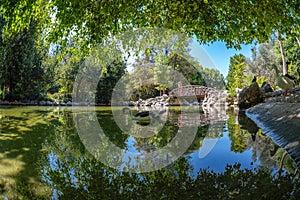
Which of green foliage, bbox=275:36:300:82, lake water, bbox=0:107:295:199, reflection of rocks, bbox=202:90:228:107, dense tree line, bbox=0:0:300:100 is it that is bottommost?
lake water, bbox=0:107:295:199

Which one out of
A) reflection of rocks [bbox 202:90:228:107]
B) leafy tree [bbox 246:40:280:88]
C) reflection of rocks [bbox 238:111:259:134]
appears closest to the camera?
reflection of rocks [bbox 238:111:259:134]

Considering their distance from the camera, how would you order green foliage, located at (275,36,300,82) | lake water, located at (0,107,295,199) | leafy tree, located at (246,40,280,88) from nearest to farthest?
lake water, located at (0,107,295,199) < green foliage, located at (275,36,300,82) < leafy tree, located at (246,40,280,88)

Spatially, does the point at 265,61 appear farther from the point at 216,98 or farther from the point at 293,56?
the point at 216,98

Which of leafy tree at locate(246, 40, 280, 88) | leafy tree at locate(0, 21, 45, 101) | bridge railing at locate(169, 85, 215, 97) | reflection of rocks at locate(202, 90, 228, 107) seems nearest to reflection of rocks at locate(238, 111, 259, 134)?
reflection of rocks at locate(202, 90, 228, 107)

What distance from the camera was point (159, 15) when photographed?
508cm

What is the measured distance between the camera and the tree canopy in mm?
3904

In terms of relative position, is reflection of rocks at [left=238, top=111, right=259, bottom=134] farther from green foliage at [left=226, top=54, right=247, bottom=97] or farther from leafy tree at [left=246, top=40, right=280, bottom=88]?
leafy tree at [left=246, top=40, right=280, bottom=88]

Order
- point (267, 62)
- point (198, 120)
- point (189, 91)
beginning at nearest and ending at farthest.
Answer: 1. point (198, 120)
2. point (189, 91)
3. point (267, 62)

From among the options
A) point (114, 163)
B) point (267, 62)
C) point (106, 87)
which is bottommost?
point (114, 163)

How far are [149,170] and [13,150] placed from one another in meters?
2.15

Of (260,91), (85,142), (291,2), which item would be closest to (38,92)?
(260,91)

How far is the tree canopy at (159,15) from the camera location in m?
3.90

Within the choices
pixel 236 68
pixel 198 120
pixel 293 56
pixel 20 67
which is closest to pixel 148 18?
pixel 198 120

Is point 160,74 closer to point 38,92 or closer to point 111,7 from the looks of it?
point 38,92
